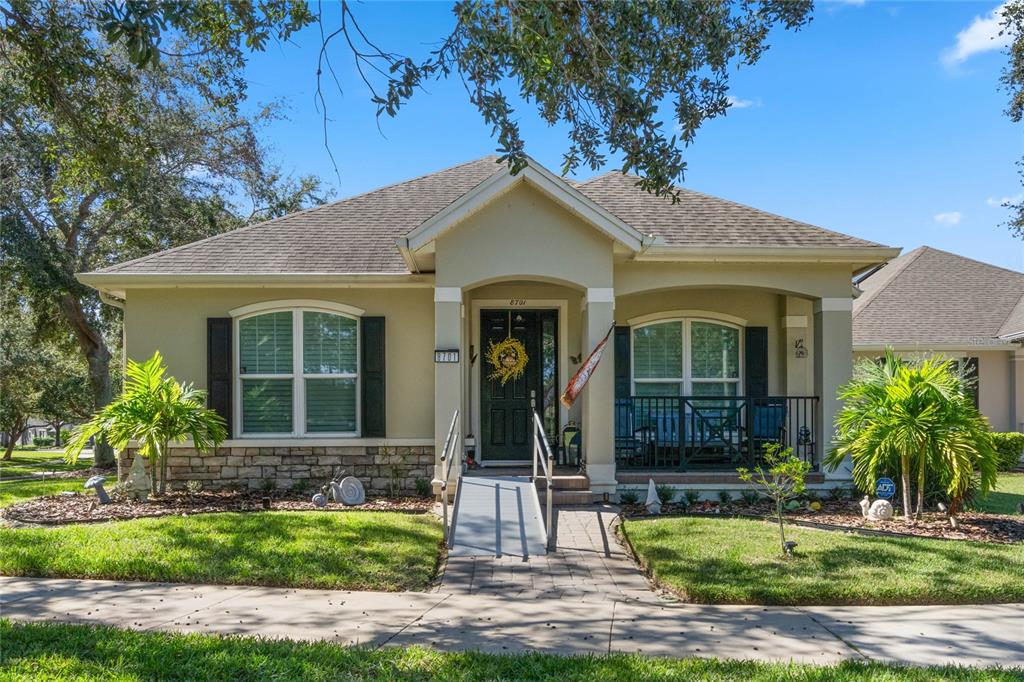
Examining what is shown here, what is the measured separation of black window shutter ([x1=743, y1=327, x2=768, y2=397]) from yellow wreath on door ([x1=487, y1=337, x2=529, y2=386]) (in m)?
3.66

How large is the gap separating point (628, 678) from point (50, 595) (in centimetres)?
466

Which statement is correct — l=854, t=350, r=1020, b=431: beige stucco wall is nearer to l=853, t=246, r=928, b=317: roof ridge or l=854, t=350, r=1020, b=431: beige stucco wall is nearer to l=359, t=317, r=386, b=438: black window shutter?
l=853, t=246, r=928, b=317: roof ridge

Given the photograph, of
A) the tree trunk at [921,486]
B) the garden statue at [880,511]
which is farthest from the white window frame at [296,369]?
the tree trunk at [921,486]

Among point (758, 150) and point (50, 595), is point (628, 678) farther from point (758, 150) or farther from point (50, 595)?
point (758, 150)

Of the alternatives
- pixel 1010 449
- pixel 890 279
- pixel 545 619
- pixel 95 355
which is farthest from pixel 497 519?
pixel 890 279

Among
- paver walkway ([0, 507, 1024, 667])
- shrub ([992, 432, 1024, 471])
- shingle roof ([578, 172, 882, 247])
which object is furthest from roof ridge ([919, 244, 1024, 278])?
paver walkway ([0, 507, 1024, 667])

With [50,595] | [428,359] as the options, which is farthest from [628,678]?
[428,359]

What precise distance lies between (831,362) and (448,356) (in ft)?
18.6

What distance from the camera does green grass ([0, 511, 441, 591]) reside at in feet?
20.0

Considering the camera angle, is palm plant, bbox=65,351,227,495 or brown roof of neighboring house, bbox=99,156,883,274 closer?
palm plant, bbox=65,351,227,495

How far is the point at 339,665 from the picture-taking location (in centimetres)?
414

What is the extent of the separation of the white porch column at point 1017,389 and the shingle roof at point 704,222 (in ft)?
30.8

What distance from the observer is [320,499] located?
9.48 metres

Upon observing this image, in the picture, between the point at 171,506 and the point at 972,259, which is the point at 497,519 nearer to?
the point at 171,506
